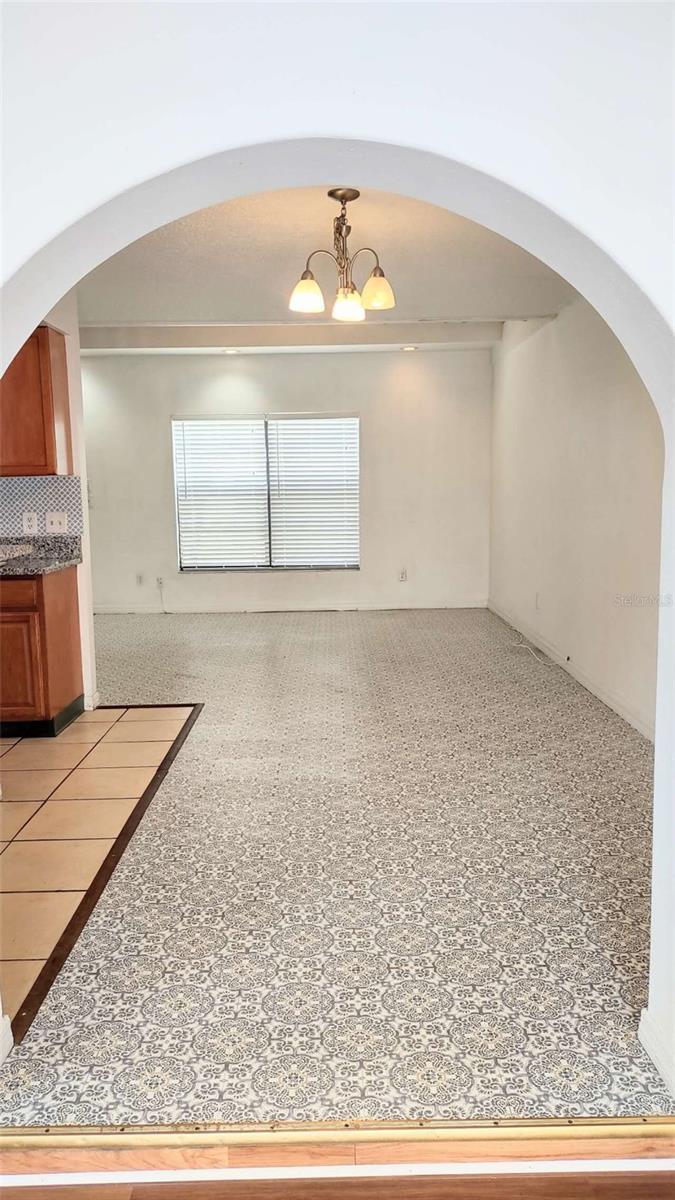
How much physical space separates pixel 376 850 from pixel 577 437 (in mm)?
3145

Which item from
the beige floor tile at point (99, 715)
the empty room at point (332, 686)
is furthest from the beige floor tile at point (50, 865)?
the beige floor tile at point (99, 715)

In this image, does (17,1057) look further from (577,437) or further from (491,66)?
(577,437)

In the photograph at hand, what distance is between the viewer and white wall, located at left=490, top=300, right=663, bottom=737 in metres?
3.90

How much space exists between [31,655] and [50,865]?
1529 millimetres

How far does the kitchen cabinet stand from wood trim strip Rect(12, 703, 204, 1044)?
2.60 feet

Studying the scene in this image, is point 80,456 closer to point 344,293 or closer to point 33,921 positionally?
point 344,293

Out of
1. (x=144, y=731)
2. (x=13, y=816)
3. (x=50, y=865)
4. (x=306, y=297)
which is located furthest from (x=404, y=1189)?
(x=306, y=297)

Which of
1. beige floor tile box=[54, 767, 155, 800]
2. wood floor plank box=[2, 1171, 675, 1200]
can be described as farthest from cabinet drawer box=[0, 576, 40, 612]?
wood floor plank box=[2, 1171, 675, 1200]

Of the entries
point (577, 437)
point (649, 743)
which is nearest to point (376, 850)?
point (649, 743)

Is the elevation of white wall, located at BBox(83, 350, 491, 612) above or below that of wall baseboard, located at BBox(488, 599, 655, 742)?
above

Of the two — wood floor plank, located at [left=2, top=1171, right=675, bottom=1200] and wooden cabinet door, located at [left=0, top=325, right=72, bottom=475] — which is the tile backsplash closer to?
wooden cabinet door, located at [left=0, top=325, right=72, bottom=475]

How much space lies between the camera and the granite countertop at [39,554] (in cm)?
390

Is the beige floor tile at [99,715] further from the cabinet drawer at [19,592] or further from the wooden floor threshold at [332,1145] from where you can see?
the wooden floor threshold at [332,1145]

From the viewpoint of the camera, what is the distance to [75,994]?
2008mm
